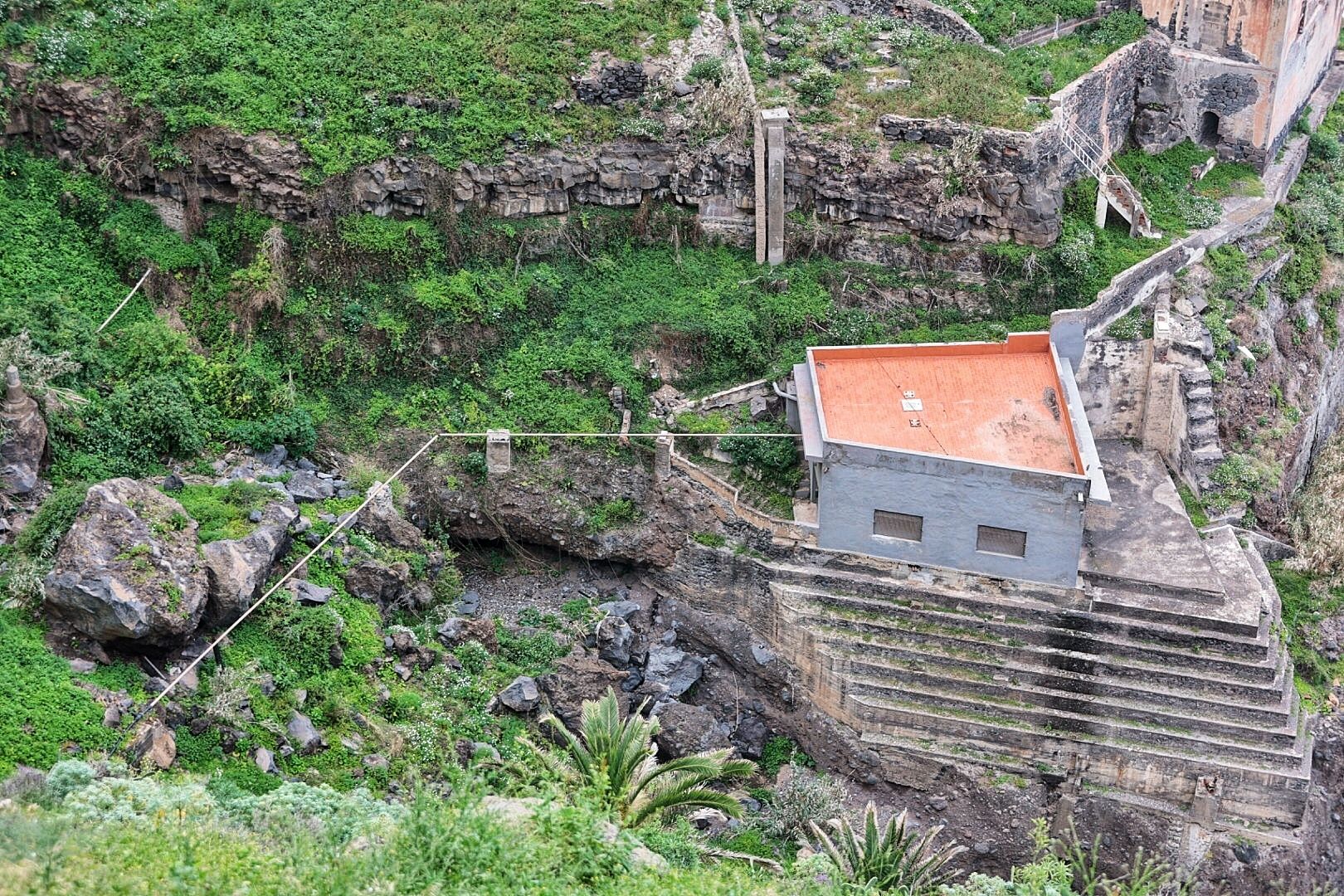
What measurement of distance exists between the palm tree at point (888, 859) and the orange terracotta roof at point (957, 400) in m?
6.66

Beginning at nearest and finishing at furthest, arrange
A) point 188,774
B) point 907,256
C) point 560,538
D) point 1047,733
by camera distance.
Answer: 1. point 188,774
2. point 1047,733
3. point 560,538
4. point 907,256

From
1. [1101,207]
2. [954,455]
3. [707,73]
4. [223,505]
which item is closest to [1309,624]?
[954,455]

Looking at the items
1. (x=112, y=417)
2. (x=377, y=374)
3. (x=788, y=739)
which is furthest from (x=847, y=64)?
(x=112, y=417)

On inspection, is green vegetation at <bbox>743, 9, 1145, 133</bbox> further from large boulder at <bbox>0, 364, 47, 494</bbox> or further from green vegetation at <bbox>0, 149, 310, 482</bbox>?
large boulder at <bbox>0, 364, 47, 494</bbox>

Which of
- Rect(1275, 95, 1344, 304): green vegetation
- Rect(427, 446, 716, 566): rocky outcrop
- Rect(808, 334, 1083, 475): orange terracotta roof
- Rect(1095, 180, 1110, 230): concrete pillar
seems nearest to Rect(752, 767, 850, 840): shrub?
Rect(427, 446, 716, 566): rocky outcrop

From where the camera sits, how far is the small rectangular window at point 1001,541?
86.0 feet

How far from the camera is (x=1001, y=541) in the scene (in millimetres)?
26359

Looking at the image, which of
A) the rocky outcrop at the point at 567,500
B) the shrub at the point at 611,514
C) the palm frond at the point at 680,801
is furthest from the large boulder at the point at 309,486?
the palm frond at the point at 680,801

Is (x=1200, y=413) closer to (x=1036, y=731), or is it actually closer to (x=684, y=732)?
(x=1036, y=731)

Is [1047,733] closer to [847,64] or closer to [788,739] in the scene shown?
[788,739]

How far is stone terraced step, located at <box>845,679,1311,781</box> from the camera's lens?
24.7 meters

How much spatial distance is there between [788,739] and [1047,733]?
15.2 feet

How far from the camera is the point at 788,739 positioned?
2731 cm

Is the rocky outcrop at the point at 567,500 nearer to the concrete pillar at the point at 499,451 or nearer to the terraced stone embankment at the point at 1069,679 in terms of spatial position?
the concrete pillar at the point at 499,451
